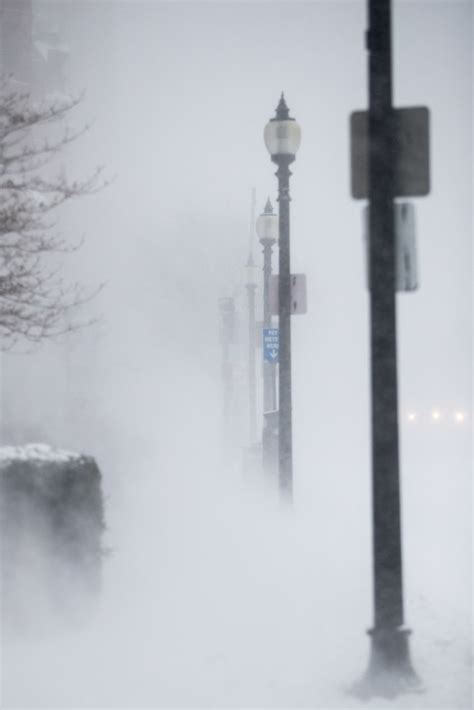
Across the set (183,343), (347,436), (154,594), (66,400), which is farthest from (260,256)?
(154,594)

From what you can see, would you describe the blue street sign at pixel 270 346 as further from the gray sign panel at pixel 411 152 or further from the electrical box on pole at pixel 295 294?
the gray sign panel at pixel 411 152

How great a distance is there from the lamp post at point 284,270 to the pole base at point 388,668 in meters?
5.50

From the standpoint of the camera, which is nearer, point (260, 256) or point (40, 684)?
point (40, 684)

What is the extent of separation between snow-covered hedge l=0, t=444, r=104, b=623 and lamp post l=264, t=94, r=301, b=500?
4.51 m

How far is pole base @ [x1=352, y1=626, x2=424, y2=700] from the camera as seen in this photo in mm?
5430

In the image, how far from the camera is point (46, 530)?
6531mm

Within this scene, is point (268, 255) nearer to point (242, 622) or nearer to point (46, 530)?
point (242, 622)

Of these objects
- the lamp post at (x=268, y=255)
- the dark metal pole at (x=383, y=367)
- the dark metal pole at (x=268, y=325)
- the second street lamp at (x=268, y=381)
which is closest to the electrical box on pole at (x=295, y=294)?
the second street lamp at (x=268, y=381)

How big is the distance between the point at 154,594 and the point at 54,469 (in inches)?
89.4

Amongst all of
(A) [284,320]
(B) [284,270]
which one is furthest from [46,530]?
(B) [284,270]

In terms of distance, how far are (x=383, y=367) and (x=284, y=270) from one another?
5.36 metres

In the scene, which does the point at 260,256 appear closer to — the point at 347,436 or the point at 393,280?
the point at 347,436

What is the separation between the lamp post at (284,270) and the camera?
10727 mm

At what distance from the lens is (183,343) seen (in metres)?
47.9
